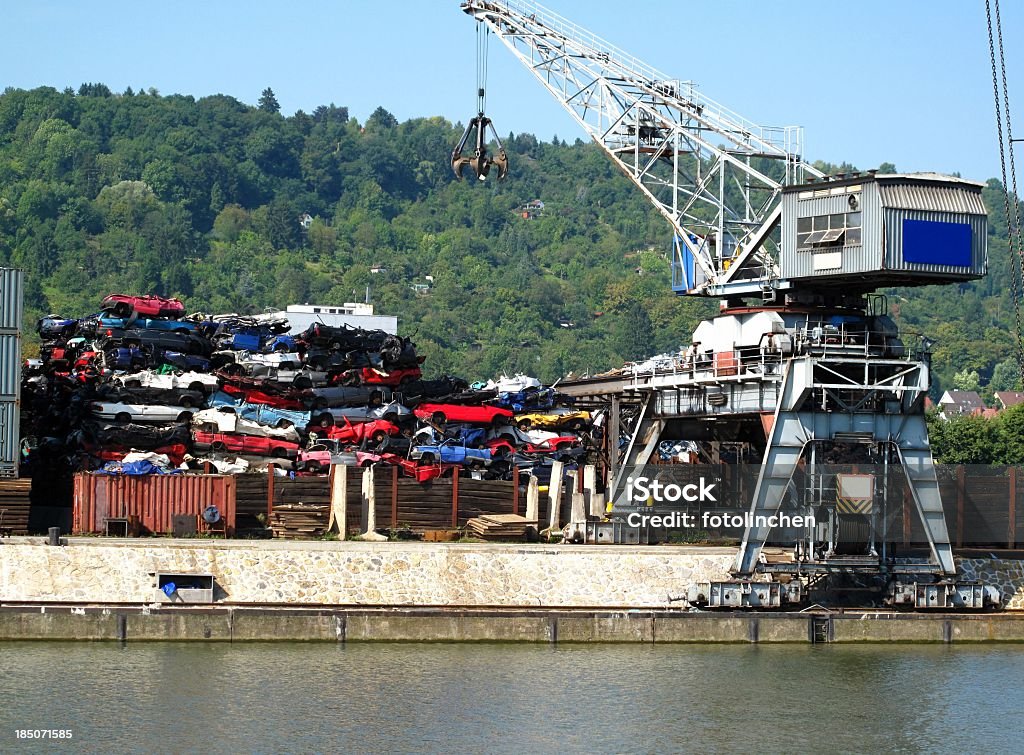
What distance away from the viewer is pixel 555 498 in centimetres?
5647

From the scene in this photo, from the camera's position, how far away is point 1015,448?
109125mm

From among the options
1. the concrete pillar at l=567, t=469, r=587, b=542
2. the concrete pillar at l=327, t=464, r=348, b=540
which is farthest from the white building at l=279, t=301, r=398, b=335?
the concrete pillar at l=327, t=464, r=348, b=540

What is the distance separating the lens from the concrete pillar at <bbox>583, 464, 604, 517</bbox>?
57.9 meters

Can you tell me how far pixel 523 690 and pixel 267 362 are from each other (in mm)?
24177

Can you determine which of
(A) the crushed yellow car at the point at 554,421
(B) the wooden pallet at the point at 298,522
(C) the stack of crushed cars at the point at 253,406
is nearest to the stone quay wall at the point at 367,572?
(B) the wooden pallet at the point at 298,522

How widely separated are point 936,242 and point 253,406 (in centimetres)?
2451

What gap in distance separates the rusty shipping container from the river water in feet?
24.7

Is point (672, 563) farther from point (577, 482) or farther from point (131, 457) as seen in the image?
point (131, 457)

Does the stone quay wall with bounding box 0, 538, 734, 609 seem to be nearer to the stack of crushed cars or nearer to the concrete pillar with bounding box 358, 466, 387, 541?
the concrete pillar with bounding box 358, 466, 387, 541

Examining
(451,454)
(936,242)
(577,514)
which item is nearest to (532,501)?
(577,514)

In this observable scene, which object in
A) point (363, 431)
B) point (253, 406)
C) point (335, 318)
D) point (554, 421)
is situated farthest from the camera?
point (335, 318)

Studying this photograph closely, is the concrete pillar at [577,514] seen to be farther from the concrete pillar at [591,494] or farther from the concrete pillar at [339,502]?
the concrete pillar at [339,502]

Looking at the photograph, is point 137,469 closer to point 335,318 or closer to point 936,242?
point 936,242

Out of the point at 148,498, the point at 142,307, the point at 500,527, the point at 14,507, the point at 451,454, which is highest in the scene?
the point at 142,307
